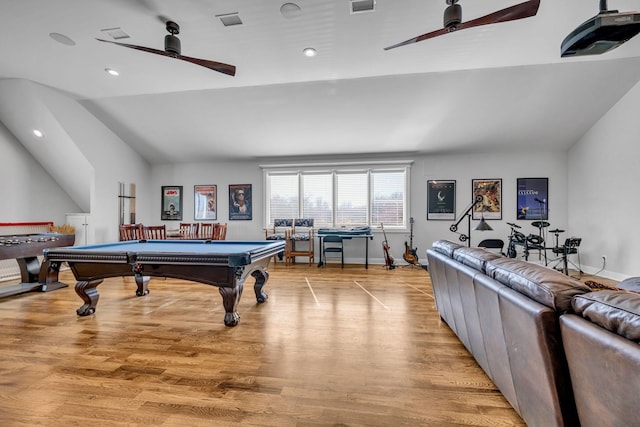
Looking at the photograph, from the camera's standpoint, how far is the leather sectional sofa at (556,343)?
0.86 meters

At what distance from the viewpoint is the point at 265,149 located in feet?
22.7

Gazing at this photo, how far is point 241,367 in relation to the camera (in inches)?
85.2

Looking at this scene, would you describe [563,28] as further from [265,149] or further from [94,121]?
[94,121]

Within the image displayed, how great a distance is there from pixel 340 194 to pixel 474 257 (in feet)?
17.3

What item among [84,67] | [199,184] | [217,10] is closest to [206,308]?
[217,10]

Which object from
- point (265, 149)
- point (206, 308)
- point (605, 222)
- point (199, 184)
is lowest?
point (206, 308)

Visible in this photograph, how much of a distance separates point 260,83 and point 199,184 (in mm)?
3926

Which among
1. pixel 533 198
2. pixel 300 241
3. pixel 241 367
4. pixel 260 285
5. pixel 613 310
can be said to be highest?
pixel 533 198

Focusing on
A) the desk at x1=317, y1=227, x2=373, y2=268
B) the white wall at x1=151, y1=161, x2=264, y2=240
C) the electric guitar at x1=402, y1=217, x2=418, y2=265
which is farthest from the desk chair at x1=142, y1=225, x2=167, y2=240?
the electric guitar at x1=402, y1=217, x2=418, y2=265

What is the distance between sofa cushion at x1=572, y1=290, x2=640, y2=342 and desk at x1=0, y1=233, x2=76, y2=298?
5.67 metres

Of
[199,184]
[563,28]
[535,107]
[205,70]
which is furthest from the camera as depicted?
[199,184]

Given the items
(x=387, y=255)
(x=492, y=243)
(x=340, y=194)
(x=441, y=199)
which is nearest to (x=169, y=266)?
(x=387, y=255)

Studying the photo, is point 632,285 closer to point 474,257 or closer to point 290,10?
point 474,257

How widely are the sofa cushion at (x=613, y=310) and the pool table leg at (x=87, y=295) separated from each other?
4138 mm
